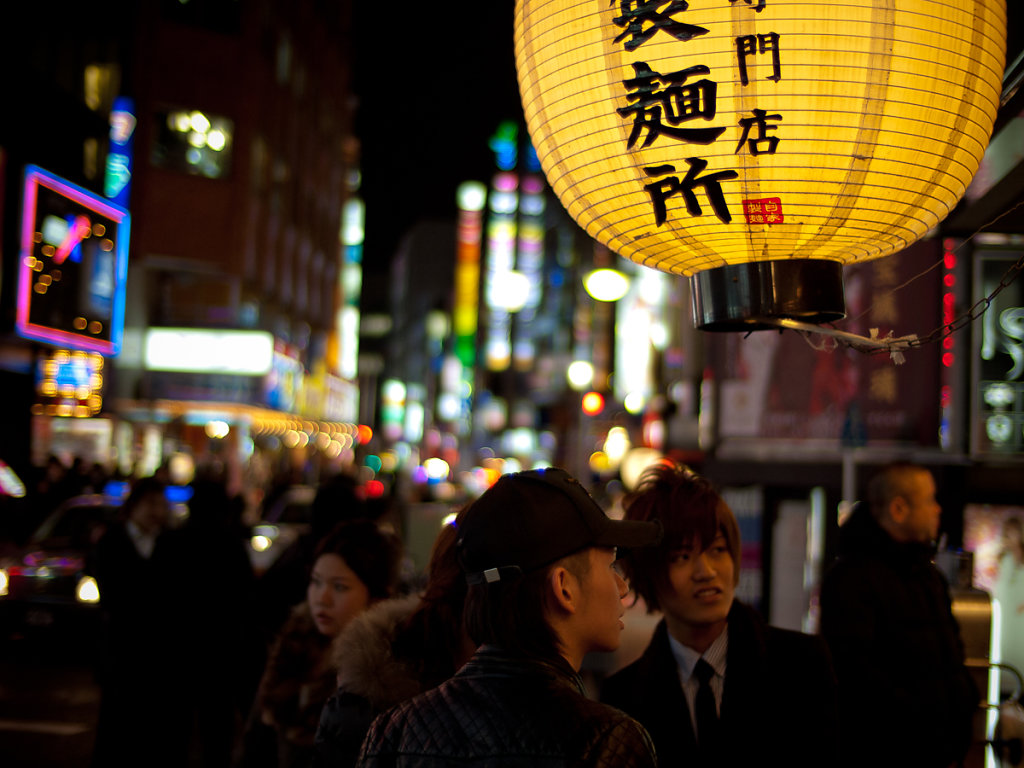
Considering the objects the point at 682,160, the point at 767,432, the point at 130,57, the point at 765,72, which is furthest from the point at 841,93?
the point at 130,57

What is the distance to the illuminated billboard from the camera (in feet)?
66.7

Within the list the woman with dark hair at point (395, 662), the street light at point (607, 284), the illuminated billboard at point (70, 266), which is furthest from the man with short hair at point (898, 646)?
the illuminated billboard at point (70, 266)

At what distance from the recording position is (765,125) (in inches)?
109

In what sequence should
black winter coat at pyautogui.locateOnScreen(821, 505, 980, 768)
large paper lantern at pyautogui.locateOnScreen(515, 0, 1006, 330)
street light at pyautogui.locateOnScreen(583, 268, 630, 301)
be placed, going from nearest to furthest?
large paper lantern at pyautogui.locateOnScreen(515, 0, 1006, 330)
black winter coat at pyautogui.locateOnScreen(821, 505, 980, 768)
street light at pyautogui.locateOnScreen(583, 268, 630, 301)

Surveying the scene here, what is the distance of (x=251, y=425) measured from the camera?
40281 mm

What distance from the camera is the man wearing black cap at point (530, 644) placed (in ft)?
6.70

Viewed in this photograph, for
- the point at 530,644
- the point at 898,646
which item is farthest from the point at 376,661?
the point at 898,646

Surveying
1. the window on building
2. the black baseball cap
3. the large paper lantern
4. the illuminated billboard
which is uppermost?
the window on building

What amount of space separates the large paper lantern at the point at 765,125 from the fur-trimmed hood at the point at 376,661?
1388 millimetres

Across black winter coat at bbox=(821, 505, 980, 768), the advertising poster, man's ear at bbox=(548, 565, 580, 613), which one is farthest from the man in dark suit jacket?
the advertising poster

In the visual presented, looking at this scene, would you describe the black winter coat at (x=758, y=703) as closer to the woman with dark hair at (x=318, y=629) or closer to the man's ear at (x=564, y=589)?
the woman with dark hair at (x=318, y=629)

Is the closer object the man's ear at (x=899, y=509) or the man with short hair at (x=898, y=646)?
the man with short hair at (x=898, y=646)

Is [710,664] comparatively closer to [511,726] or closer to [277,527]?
[511,726]

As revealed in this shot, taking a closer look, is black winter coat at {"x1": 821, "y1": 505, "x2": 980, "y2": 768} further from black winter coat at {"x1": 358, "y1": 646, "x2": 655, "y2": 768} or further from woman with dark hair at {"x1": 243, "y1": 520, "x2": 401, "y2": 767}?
black winter coat at {"x1": 358, "y1": 646, "x2": 655, "y2": 768}
